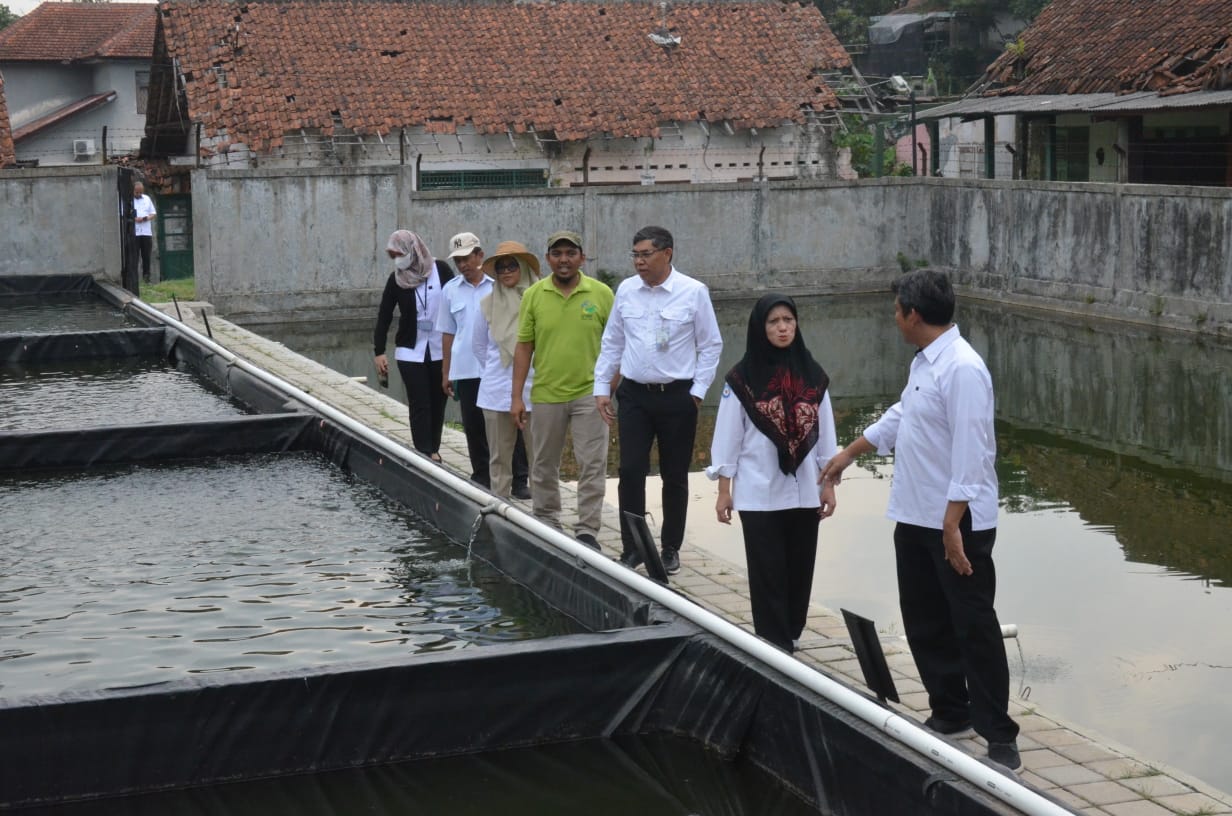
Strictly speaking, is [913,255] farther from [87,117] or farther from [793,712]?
[87,117]

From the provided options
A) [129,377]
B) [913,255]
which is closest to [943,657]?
[129,377]

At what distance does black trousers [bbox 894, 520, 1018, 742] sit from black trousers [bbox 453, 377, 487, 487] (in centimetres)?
457

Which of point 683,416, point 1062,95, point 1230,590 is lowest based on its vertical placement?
point 1230,590

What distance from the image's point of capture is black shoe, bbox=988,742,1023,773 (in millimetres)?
5309

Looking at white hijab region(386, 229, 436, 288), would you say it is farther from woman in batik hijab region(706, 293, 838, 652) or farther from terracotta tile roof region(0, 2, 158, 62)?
terracotta tile roof region(0, 2, 158, 62)

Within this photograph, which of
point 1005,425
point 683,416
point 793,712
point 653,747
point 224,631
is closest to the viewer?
point 793,712

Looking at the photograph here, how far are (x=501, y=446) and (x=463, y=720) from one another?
151 inches

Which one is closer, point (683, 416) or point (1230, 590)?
point (683, 416)

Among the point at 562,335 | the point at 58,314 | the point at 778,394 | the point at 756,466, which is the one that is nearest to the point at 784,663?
the point at 756,466

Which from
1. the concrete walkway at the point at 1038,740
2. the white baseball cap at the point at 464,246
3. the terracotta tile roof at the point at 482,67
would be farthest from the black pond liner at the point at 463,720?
the terracotta tile roof at the point at 482,67

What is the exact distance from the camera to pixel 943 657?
571 centimetres

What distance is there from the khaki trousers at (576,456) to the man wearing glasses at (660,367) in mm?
374

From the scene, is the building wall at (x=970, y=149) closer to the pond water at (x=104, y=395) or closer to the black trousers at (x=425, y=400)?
the pond water at (x=104, y=395)

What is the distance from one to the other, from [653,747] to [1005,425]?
991cm
